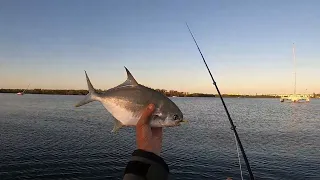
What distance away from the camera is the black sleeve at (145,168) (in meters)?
2.35

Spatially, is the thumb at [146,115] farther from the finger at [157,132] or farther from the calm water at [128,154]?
Answer: the calm water at [128,154]

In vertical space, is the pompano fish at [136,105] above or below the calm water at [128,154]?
above

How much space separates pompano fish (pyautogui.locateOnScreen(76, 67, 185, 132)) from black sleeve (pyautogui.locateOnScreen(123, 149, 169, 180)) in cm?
48

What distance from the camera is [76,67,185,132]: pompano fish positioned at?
124 inches

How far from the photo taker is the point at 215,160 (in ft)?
85.0

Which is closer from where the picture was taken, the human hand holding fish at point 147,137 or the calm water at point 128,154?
the human hand holding fish at point 147,137

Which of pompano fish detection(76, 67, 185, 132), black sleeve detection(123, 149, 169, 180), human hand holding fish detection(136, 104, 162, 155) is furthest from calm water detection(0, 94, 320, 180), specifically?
black sleeve detection(123, 149, 169, 180)

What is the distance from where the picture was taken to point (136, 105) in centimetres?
325

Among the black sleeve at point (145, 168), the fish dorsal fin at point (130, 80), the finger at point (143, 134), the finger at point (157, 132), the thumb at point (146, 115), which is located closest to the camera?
the black sleeve at point (145, 168)

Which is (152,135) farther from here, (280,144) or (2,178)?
(280,144)

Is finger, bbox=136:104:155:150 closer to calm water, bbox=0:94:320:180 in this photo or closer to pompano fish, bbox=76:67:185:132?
pompano fish, bbox=76:67:185:132

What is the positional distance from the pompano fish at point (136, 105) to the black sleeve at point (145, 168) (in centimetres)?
48

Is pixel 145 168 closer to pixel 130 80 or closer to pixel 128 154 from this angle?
pixel 130 80

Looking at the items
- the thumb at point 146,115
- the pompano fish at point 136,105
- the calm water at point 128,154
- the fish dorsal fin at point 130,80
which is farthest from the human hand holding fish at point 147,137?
the calm water at point 128,154
